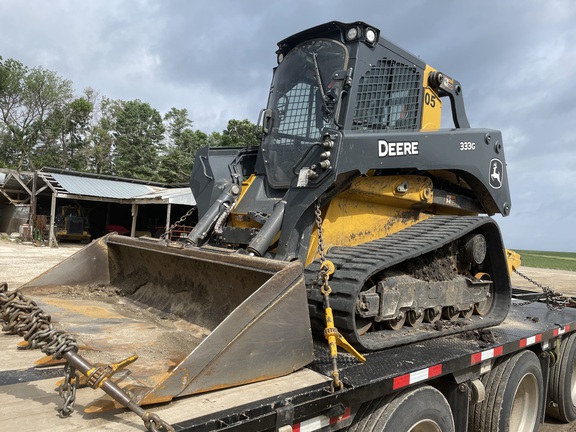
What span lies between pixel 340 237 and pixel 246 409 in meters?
2.06

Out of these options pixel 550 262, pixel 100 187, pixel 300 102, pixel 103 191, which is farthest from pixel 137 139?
pixel 300 102

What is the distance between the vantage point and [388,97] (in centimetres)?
448

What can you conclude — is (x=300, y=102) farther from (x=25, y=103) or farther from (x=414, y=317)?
(x=25, y=103)

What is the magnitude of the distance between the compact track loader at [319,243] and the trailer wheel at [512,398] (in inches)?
17.9

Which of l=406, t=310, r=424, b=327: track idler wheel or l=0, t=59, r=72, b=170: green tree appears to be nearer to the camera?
l=406, t=310, r=424, b=327: track idler wheel

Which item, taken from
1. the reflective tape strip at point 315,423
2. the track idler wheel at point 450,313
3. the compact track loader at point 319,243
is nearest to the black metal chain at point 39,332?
the compact track loader at point 319,243

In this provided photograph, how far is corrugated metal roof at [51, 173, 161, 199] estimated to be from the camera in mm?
23328

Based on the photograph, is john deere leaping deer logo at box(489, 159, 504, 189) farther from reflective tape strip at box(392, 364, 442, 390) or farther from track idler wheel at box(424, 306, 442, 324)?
reflective tape strip at box(392, 364, 442, 390)

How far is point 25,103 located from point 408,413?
1944 inches

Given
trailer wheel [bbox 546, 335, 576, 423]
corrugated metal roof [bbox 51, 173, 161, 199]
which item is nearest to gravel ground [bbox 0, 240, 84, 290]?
corrugated metal roof [bbox 51, 173, 161, 199]

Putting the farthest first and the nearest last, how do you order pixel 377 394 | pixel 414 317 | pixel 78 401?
1. pixel 414 317
2. pixel 377 394
3. pixel 78 401

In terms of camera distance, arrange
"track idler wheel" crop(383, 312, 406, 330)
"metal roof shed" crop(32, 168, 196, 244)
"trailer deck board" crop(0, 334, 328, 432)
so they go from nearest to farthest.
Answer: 1. "trailer deck board" crop(0, 334, 328, 432)
2. "track idler wheel" crop(383, 312, 406, 330)
3. "metal roof shed" crop(32, 168, 196, 244)

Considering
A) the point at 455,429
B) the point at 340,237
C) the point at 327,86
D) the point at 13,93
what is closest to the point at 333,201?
the point at 340,237

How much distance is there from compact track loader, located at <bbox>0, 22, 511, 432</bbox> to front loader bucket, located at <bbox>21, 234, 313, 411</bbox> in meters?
0.01
